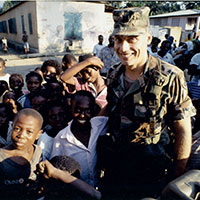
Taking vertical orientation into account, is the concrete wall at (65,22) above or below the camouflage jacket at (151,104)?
above

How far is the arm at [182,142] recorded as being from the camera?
4.58 feet

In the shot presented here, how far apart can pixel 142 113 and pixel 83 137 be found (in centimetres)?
65

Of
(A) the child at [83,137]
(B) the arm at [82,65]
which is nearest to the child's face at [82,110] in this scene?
(A) the child at [83,137]

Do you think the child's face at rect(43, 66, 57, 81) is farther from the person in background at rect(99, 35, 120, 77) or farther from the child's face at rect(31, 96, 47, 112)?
the person in background at rect(99, 35, 120, 77)

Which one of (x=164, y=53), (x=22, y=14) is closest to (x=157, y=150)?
(x=164, y=53)

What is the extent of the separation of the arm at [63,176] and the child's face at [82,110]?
1.85ft

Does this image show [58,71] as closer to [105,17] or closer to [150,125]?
[150,125]

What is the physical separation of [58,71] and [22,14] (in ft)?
41.8

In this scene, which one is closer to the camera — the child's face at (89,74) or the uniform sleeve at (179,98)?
the uniform sleeve at (179,98)

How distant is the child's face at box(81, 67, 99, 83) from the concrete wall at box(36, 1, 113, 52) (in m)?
10.4

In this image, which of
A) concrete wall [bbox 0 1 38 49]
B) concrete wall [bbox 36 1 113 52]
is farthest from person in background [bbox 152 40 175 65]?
concrete wall [bbox 0 1 38 49]

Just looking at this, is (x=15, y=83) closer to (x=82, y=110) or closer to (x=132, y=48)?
(x=82, y=110)

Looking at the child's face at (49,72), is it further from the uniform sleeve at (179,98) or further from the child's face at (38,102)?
the uniform sleeve at (179,98)

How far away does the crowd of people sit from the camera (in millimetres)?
1369
